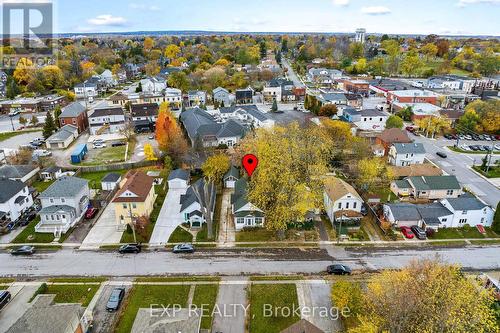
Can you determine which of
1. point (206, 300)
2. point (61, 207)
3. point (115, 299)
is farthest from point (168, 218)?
point (206, 300)

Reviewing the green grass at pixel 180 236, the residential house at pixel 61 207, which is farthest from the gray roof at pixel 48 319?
the residential house at pixel 61 207

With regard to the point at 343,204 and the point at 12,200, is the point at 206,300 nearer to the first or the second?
the point at 343,204

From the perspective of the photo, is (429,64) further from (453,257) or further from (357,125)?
(453,257)

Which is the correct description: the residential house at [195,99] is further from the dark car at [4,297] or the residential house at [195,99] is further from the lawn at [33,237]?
the dark car at [4,297]

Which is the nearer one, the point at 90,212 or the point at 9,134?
the point at 90,212

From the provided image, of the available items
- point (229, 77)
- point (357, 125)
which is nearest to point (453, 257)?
point (357, 125)

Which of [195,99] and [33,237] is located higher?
[195,99]
